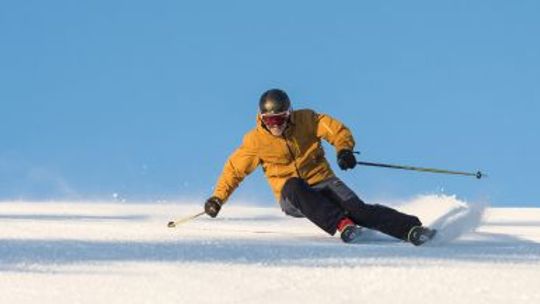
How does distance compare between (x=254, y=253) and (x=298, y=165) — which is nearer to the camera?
(x=254, y=253)

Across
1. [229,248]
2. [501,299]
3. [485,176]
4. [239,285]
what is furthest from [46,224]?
[501,299]

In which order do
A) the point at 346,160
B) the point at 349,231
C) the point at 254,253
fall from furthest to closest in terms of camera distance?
the point at 346,160 < the point at 349,231 < the point at 254,253

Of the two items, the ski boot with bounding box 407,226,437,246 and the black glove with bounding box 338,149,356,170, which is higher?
the black glove with bounding box 338,149,356,170

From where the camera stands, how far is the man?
7.98 metres

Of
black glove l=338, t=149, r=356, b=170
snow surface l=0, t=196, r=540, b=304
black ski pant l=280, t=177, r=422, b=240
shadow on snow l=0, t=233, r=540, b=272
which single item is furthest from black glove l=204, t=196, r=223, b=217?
black glove l=338, t=149, r=356, b=170

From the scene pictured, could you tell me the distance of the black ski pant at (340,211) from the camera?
7.74m

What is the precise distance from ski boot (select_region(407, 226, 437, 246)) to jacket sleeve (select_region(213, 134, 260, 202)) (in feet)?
5.31

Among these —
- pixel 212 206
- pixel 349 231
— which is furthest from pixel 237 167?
pixel 349 231

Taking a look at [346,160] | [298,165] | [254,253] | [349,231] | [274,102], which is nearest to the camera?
[254,253]

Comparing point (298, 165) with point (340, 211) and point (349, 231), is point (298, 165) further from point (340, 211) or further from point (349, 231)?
point (349, 231)

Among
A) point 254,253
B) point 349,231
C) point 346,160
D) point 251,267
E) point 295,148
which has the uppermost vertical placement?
point 295,148

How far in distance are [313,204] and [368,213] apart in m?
0.41

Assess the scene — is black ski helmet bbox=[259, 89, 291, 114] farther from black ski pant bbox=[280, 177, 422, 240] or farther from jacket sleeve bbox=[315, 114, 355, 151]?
black ski pant bbox=[280, 177, 422, 240]

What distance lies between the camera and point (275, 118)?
830 cm
